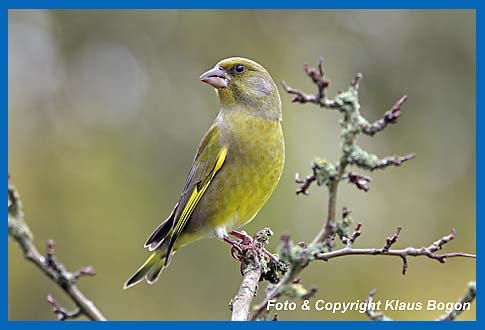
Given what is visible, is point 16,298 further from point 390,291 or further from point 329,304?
point 390,291

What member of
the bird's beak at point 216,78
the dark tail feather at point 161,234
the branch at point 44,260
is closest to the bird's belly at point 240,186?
the dark tail feather at point 161,234

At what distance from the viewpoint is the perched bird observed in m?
4.49

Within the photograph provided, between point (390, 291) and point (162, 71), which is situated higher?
point (162, 71)

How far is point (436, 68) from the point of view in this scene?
31.9ft

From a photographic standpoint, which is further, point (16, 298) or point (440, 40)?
point (440, 40)

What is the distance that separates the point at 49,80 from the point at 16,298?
11.8 ft

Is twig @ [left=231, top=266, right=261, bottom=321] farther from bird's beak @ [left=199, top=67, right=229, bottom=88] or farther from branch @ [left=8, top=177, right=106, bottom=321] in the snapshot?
bird's beak @ [left=199, top=67, right=229, bottom=88]

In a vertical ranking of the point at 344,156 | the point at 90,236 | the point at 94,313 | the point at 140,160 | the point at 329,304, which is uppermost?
the point at 140,160

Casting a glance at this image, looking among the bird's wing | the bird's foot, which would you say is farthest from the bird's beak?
the bird's foot

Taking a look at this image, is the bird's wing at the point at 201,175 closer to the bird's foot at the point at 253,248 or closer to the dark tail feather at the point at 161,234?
the dark tail feather at the point at 161,234

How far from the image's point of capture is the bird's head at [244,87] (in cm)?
479

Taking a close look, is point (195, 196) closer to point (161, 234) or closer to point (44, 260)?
point (161, 234)

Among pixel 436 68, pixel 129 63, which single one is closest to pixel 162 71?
pixel 129 63

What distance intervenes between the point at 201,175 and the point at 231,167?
Result: 0.85ft
